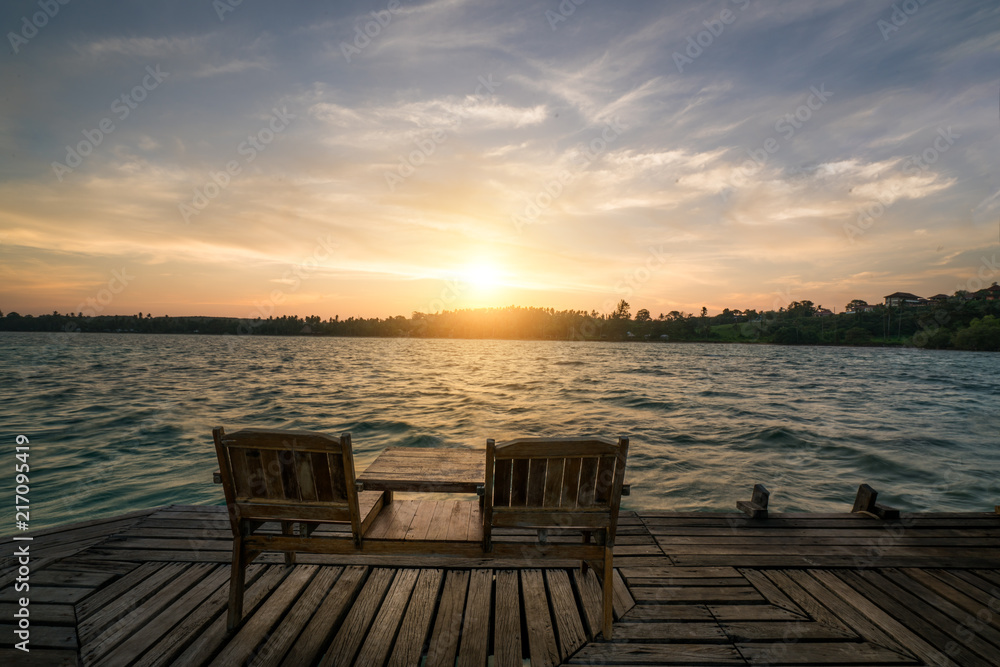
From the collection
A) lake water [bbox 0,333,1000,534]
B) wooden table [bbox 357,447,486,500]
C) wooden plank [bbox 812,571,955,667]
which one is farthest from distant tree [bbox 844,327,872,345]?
wooden table [bbox 357,447,486,500]

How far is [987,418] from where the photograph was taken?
2258cm

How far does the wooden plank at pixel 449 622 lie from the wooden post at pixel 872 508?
5.24m

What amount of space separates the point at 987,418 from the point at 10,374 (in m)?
69.3

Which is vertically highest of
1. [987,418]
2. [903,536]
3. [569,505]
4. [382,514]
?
[569,505]

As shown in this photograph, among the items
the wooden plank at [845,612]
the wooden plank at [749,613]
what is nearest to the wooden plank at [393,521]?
the wooden plank at [749,613]

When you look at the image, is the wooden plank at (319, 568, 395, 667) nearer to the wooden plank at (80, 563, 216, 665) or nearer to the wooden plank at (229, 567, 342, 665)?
the wooden plank at (229, 567, 342, 665)

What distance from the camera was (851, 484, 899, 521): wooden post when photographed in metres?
5.35

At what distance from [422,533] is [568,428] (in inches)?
591

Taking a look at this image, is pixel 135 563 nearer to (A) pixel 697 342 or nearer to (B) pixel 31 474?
(B) pixel 31 474

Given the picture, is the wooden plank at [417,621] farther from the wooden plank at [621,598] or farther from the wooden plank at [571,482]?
the wooden plank at [621,598]

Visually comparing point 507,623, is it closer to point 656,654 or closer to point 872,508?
point 656,654

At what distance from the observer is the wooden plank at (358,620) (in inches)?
117

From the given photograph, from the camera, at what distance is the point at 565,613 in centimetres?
345

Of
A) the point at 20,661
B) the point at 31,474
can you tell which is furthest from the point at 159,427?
the point at 20,661
